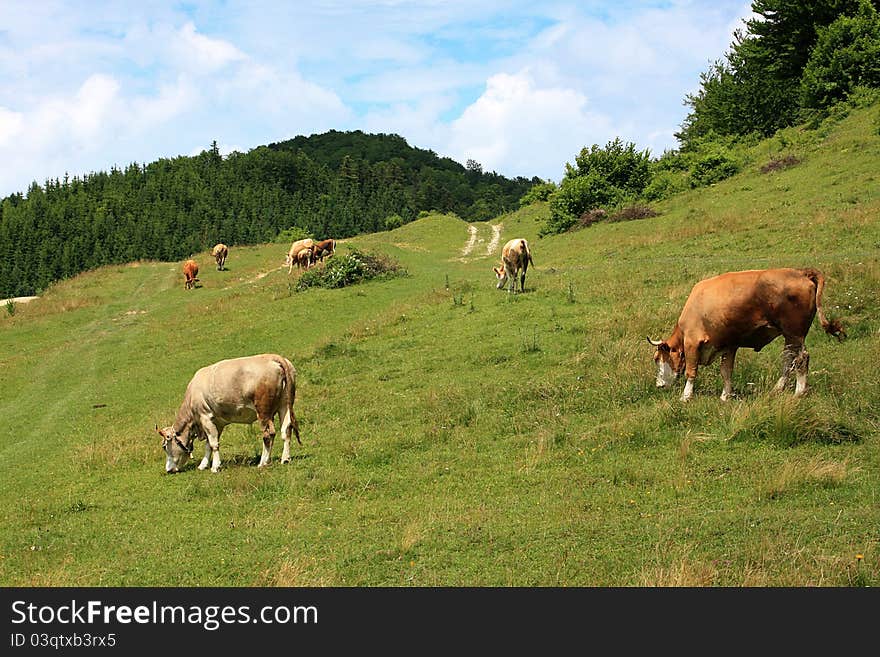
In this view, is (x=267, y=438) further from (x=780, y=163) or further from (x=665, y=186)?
(x=665, y=186)

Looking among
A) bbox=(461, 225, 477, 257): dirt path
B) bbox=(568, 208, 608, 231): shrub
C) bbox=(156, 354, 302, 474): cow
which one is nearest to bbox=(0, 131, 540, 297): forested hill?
bbox=(461, 225, 477, 257): dirt path

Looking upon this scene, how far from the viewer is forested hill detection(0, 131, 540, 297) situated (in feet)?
370

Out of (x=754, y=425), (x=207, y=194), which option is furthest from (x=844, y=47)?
(x=207, y=194)

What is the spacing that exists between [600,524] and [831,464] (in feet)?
9.77

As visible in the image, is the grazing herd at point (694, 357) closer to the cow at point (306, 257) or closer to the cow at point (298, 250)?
the cow at point (306, 257)

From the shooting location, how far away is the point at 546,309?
2247cm

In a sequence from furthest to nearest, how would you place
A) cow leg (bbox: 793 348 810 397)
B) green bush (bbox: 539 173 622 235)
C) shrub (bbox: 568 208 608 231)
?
green bush (bbox: 539 173 622 235)
shrub (bbox: 568 208 608 231)
cow leg (bbox: 793 348 810 397)

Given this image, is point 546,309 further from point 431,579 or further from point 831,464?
point 431,579

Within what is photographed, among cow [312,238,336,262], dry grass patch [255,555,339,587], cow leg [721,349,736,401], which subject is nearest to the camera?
dry grass patch [255,555,339,587]

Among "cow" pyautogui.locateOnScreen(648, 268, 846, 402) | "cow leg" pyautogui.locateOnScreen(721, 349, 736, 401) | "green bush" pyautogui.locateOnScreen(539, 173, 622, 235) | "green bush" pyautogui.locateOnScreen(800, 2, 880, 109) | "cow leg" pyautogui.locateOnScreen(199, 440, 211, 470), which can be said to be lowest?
"cow leg" pyautogui.locateOnScreen(199, 440, 211, 470)

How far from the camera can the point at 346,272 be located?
36625 millimetres

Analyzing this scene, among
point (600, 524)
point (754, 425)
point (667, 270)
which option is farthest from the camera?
point (667, 270)

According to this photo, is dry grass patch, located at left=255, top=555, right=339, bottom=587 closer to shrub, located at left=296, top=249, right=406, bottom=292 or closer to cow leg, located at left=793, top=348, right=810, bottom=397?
cow leg, located at left=793, top=348, right=810, bottom=397

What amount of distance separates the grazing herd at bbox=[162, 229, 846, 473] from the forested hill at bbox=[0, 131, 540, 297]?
89009 mm
